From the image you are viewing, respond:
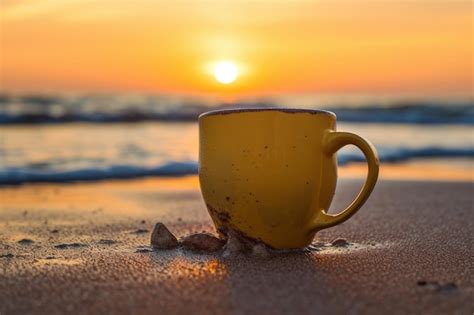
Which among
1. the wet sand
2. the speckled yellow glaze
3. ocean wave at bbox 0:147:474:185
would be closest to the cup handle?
the speckled yellow glaze

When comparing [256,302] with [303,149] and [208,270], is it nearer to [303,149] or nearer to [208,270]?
[208,270]

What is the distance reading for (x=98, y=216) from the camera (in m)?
3.25

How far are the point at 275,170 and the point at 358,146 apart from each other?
0.28 meters

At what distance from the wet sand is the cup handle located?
0.13 meters

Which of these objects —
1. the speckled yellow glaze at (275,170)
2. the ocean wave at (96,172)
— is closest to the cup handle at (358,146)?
the speckled yellow glaze at (275,170)

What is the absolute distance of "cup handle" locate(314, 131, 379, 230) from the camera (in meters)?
2.19

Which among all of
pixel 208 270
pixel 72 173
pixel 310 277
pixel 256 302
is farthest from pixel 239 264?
pixel 72 173

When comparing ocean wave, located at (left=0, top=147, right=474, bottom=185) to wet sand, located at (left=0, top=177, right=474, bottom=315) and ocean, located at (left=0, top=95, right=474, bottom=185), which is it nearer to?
ocean, located at (left=0, top=95, right=474, bottom=185)

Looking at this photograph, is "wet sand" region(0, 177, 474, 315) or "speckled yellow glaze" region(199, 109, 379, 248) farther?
"speckled yellow glaze" region(199, 109, 379, 248)

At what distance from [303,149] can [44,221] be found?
1.44m

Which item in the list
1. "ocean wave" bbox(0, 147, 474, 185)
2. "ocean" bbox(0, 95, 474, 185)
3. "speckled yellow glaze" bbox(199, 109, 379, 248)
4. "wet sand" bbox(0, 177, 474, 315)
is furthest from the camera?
"ocean" bbox(0, 95, 474, 185)

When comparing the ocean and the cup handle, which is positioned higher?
the cup handle

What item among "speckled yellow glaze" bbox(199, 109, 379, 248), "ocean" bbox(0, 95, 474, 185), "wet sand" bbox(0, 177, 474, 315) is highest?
"speckled yellow glaze" bbox(199, 109, 379, 248)

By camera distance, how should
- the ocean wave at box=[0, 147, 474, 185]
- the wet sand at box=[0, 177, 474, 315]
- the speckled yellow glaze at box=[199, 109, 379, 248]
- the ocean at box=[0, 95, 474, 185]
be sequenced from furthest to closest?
the ocean at box=[0, 95, 474, 185] < the ocean wave at box=[0, 147, 474, 185] < the speckled yellow glaze at box=[199, 109, 379, 248] < the wet sand at box=[0, 177, 474, 315]
